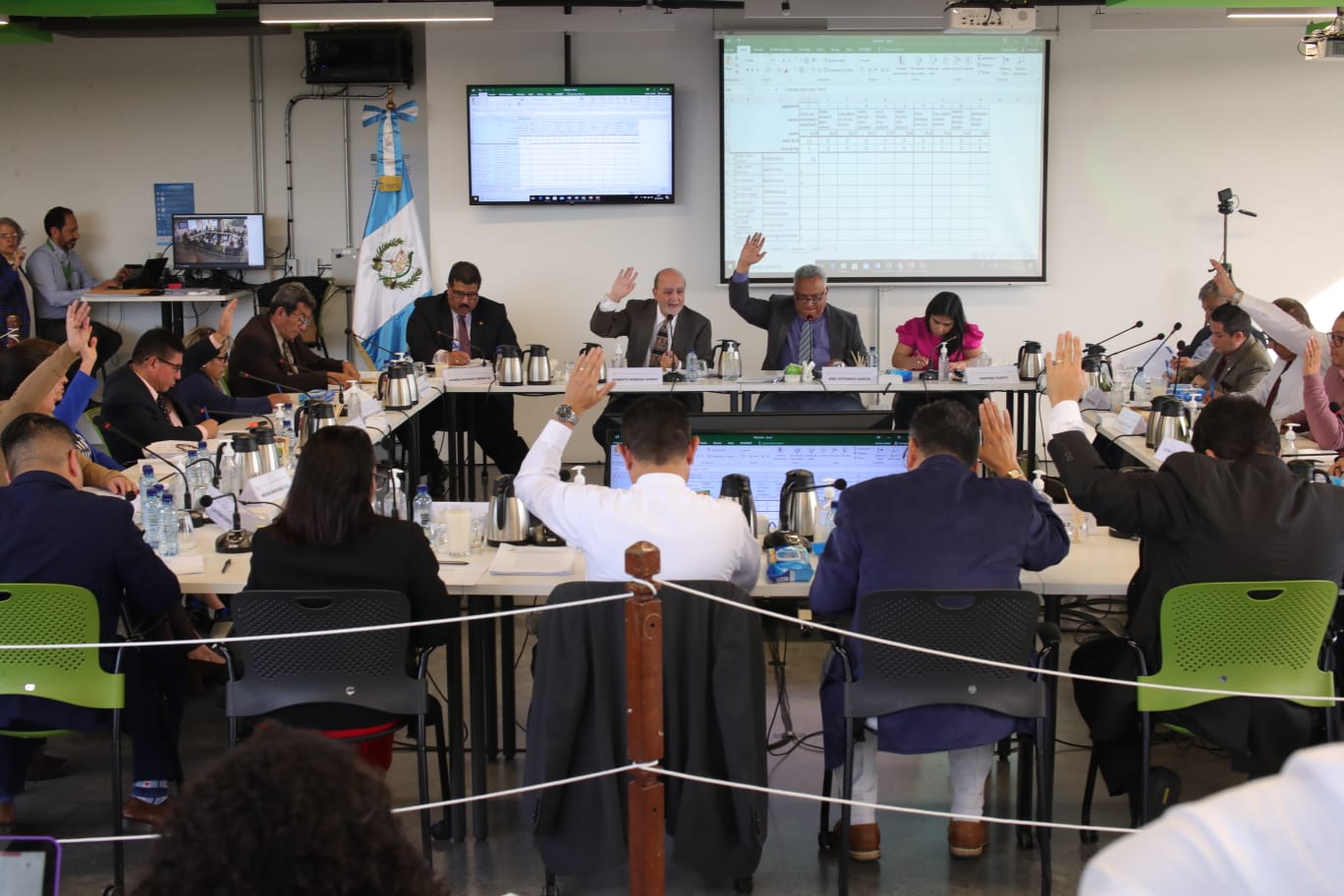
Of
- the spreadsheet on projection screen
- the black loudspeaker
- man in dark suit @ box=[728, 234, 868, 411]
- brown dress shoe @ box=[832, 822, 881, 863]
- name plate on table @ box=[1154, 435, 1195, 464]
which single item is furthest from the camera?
the black loudspeaker

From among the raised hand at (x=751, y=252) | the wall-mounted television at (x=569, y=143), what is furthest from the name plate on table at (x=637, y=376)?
the wall-mounted television at (x=569, y=143)

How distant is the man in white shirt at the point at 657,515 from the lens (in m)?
3.34

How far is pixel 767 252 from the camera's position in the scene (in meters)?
8.71

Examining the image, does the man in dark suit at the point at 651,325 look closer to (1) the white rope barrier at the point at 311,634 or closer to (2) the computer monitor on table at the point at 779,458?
(2) the computer monitor on table at the point at 779,458

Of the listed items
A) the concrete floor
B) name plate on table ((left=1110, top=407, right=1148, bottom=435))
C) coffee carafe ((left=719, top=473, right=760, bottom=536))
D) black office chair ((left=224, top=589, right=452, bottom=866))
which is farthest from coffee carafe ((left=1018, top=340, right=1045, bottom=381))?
black office chair ((left=224, top=589, right=452, bottom=866))

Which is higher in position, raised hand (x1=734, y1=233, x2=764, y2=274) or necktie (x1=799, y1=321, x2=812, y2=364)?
raised hand (x1=734, y1=233, x2=764, y2=274)

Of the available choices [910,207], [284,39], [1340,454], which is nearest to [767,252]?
[910,207]

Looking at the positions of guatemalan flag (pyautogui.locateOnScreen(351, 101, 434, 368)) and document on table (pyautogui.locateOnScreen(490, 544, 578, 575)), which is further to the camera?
guatemalan flag (pyautogui.locateOnScreen(351, 101, 434, 368))

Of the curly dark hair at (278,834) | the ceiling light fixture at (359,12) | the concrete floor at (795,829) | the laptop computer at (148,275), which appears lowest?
the concrete floor at (795,829)

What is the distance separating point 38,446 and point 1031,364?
15.9ft

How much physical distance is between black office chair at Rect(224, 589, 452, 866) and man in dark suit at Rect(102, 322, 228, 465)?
243 centimetres

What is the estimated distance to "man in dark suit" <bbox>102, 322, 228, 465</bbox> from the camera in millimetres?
5531

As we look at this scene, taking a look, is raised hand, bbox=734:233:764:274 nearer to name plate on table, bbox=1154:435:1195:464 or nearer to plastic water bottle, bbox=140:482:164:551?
name plate on table, bbox=1154:435:1195:464

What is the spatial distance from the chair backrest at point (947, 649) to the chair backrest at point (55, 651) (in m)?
1.74
